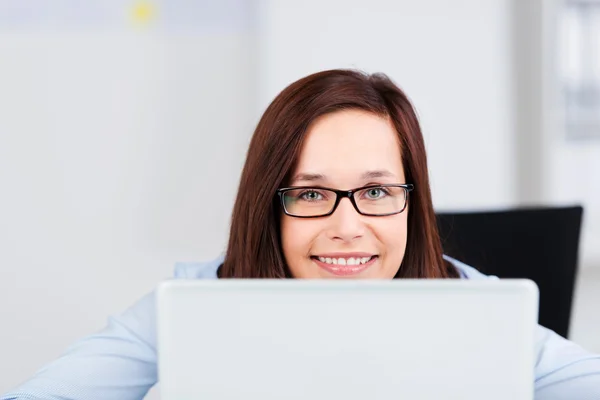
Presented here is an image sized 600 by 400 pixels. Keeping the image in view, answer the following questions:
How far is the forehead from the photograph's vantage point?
1.33 meters

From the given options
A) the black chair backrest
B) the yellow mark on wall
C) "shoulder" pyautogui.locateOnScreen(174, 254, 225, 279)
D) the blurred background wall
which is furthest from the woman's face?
the yellow mark on wall

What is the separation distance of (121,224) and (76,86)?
1.84 feet

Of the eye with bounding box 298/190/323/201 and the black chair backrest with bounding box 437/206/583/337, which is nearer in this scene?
the eye with bounding box 298/190/323/201

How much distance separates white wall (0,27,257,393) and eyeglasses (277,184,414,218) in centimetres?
176

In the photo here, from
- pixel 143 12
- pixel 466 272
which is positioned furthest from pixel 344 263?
pixel 143 12

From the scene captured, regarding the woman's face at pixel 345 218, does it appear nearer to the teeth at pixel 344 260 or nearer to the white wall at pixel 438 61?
the teeth at pixel 344 260

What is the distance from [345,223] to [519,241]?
1.98 feet

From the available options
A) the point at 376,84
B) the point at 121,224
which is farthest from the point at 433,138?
the point at 376,84

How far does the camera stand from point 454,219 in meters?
1.72

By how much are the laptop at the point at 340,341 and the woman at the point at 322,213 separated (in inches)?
21.2

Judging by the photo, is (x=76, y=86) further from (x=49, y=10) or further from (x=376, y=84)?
(x=376, y=84)

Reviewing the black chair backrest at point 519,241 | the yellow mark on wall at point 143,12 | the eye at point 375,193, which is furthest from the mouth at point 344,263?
the yellow mark on wall at point 143,12

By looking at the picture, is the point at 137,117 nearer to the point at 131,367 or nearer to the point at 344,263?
the point at 131,367

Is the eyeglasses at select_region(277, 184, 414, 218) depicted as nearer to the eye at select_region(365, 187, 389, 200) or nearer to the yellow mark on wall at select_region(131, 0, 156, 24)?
the eye at select_region(365, 187, 389, 200)
